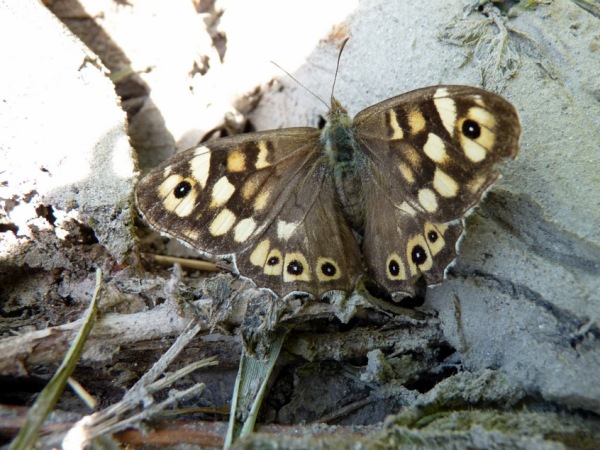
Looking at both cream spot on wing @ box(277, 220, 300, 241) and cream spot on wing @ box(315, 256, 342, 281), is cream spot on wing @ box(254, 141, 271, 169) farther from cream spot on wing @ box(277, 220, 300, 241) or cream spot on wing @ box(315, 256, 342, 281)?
cream spot on wing @ box(315, 256, 342, 281)

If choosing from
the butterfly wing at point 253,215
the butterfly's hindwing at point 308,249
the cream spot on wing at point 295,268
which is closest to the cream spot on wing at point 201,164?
the butterfly wing at point 253,215

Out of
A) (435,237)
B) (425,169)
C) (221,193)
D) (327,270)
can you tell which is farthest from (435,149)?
(221,193)

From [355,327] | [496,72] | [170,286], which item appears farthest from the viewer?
[496,72]

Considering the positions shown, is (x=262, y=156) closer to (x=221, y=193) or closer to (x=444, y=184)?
(x=221, y=193)

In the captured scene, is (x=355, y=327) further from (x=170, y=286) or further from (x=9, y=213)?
(x=9, y=213)

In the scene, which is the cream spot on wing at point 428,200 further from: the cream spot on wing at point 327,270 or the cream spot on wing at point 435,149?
the cream spot on wing at point 327,270

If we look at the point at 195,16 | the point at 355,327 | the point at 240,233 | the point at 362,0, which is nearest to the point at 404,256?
the point at 355,327
